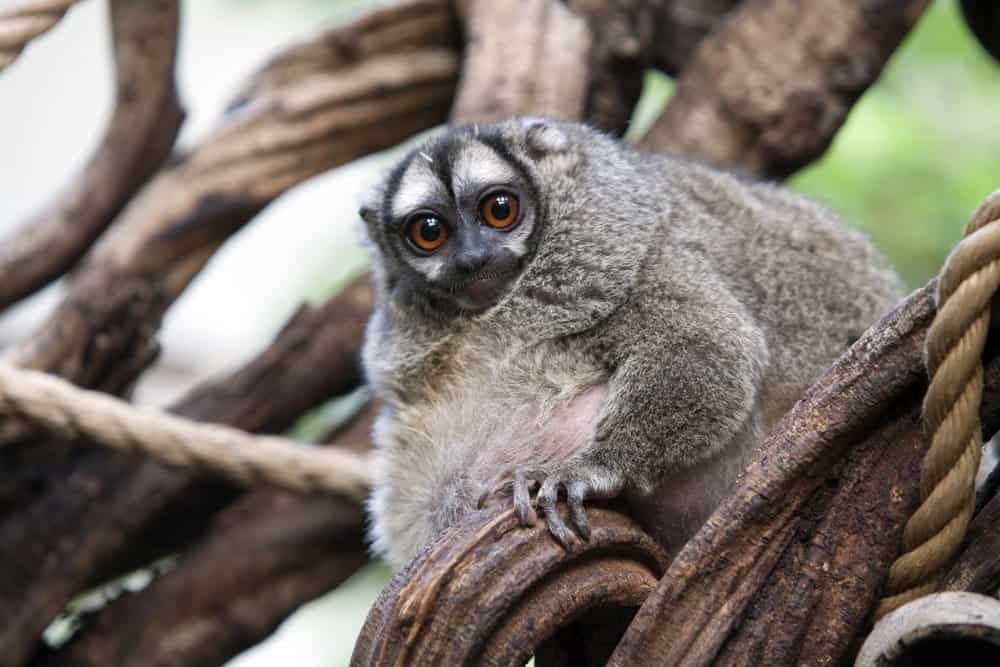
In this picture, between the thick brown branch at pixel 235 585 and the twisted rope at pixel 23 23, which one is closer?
the twisted rope at pixel 23 23

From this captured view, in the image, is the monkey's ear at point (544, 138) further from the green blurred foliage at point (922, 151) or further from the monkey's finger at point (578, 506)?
the green blurred foliage at point (922, 151)

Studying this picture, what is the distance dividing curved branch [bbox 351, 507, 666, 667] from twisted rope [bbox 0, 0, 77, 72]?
1.88 m

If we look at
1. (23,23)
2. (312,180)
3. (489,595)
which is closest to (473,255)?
(489,595)

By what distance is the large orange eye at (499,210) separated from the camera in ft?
9.27

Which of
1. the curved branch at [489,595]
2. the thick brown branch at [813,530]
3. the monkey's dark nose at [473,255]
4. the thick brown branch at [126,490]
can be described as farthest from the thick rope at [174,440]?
the thick brown branch at [813,530]

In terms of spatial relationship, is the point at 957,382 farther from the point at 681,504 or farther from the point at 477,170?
the point at 477,170

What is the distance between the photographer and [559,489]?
2033 millimetres

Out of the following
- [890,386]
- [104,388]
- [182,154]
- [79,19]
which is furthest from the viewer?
[79,19]

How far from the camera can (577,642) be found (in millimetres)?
2012

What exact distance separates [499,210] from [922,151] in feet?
11.8

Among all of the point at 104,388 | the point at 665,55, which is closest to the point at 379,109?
the point at 665,55

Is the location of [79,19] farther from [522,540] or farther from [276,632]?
[522,540]

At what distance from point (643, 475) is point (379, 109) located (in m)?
2.59

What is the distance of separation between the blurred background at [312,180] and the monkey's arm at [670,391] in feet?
3.89
